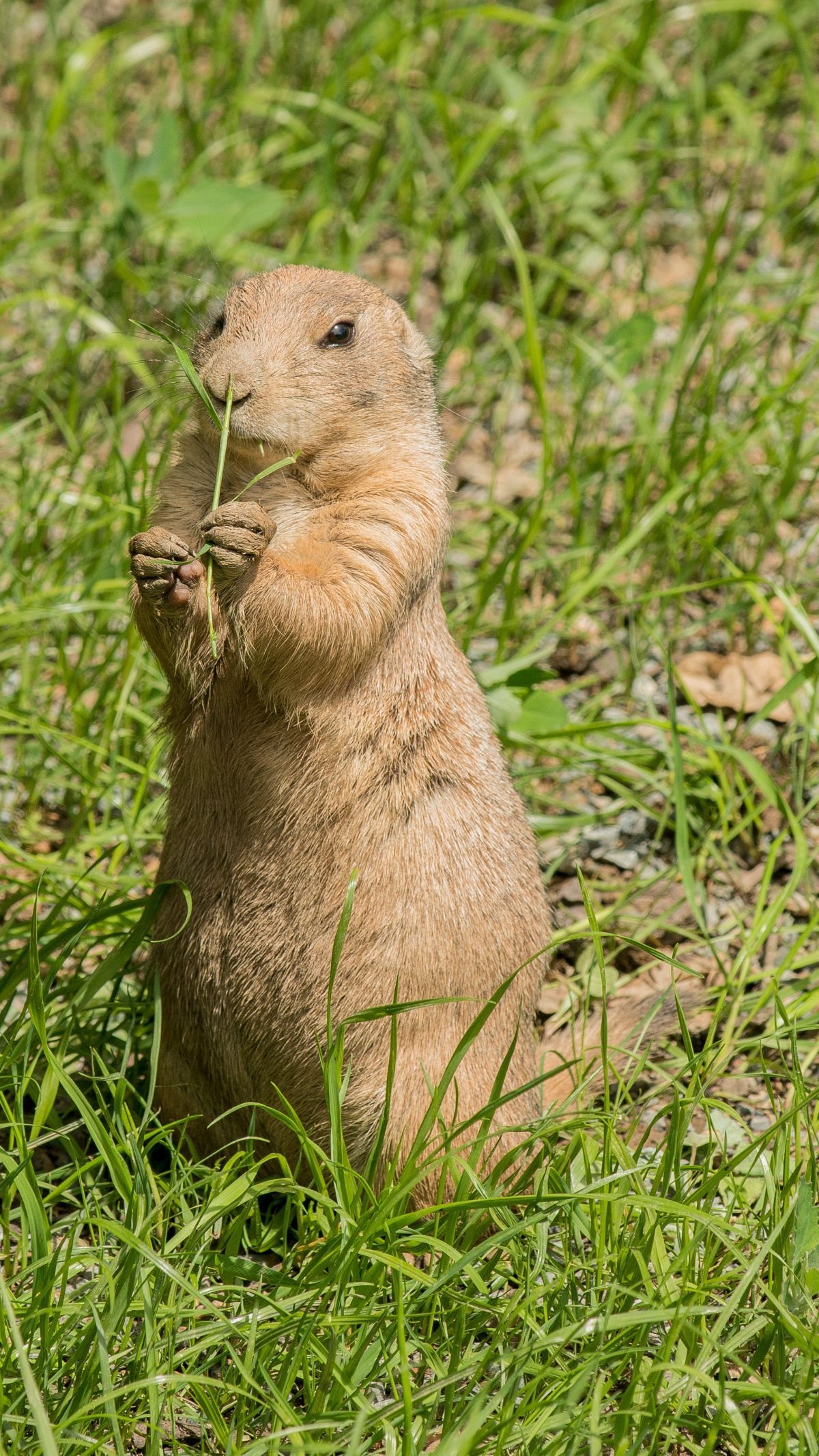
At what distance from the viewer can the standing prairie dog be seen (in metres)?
3.51

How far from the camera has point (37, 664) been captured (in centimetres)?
513

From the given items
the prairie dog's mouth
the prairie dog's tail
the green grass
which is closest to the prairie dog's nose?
the prairie dog's mouth

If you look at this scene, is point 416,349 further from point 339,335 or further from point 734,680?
point 734,680

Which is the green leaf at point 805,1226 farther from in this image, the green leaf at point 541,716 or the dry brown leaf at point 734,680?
the dry brown leaf at point 734,680

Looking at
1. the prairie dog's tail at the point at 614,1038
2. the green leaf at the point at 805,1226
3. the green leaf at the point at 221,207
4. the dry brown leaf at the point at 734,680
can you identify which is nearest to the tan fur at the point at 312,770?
the prairie dog's tail at the point at 614,1038

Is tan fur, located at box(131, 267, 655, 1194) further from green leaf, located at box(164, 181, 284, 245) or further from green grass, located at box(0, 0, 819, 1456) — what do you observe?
green leaf, located at box(164, 181, 284, 245)

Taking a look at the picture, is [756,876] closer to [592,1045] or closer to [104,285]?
[592,1045]

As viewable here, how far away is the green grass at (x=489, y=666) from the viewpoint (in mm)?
3010

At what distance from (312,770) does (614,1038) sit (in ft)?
4.04

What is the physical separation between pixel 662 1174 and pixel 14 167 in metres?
5.67

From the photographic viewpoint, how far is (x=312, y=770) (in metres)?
3.56

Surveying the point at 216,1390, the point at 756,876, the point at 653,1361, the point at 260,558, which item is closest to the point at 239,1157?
the point at 216,1390

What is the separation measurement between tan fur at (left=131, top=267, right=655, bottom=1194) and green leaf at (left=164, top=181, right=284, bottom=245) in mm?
2674

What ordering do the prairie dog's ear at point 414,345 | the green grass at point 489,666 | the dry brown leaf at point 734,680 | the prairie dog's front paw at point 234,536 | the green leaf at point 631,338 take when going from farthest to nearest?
1. the green leaf at point 631,338
2. the dry brown leaf at point 734,680
3. the prairie dog's ear at point 414,345
4. the prairie dog's front paw at point 234,536
5. the green grass at point 489,666
